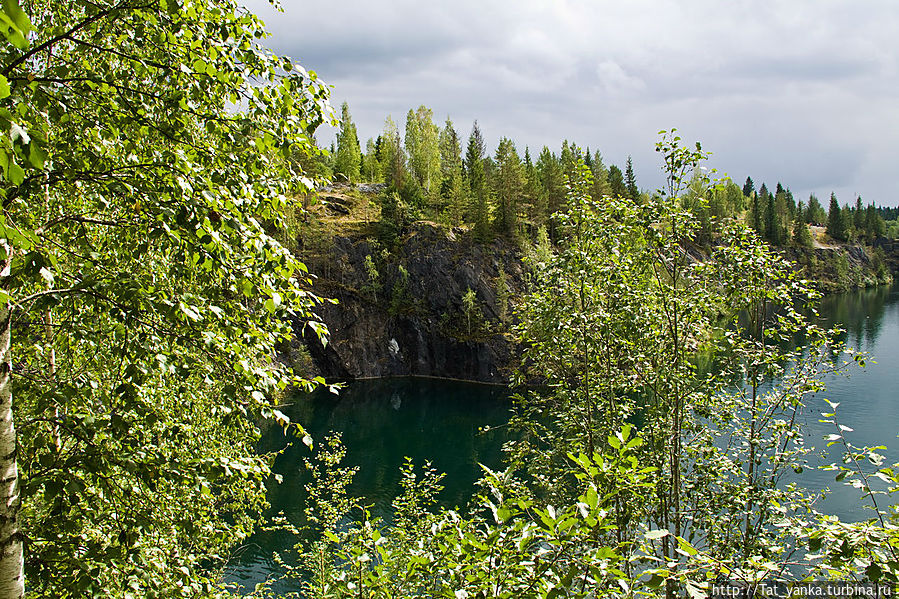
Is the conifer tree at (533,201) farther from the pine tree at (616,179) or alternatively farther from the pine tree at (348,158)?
the pine tree at (348,158)

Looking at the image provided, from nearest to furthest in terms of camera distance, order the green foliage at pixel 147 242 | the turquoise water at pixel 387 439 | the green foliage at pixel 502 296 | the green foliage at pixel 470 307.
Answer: the green foliage at pixel 147 242 < the turquoise water at pixel 387 439 < the green foliage at pixel 502 296 < the green foliage at pixel 470 307

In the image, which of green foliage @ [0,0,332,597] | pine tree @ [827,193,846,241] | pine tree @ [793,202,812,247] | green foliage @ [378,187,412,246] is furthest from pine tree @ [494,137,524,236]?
pine tree @ [827,193,846,241]

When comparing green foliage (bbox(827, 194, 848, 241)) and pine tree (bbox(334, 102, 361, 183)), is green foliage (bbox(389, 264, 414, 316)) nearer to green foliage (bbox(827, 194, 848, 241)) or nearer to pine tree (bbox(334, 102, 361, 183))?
pine tree (bbox(334, 102, 361, 183))

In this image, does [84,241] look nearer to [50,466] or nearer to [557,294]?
[50,466]

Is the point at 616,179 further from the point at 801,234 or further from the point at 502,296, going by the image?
the point at 801,234

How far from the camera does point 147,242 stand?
13.6 ft

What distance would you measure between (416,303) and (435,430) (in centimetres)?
2537

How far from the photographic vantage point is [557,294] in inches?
410

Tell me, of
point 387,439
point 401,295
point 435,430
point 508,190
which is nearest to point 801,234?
point 508,190

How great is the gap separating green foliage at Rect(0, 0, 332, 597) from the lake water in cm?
1553

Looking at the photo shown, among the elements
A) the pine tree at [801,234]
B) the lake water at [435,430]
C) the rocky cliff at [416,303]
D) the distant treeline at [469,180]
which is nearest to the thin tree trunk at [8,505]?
the lake water at [435,430]

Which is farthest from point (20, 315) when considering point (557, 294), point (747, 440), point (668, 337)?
point (747, 440)

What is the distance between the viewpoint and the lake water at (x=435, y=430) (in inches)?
991

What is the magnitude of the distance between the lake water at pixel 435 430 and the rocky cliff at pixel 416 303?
332cm
